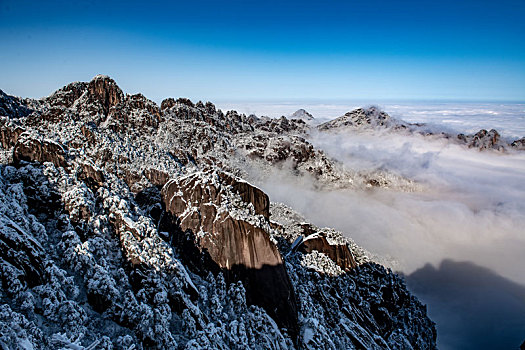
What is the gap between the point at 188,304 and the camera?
33.4 m

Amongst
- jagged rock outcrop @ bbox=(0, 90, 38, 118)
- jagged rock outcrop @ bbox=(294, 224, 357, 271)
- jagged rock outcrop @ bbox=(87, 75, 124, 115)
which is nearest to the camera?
jagged rock outcrop @ bbox=(294, 224, 357, 271)

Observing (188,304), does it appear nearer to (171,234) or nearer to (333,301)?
(171,234)

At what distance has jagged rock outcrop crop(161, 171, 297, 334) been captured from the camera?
41.8 m

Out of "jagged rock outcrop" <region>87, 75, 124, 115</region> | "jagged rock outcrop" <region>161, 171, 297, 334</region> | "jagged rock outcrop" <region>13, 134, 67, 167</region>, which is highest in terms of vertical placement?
"jagged rock outcrop" <region>87, 75, 124, 115</region>

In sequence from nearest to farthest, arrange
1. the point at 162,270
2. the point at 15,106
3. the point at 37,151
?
the point at 162,270, the point at 37,151, the point at 15,106

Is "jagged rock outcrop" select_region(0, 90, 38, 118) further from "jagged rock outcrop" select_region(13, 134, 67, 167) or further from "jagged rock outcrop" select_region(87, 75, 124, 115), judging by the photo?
"jagged rock outcrop" select_region(13, 134, 67, 167)

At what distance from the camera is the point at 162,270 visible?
33.8m

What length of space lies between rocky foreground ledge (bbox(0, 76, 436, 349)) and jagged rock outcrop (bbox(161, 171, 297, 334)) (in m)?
0.17

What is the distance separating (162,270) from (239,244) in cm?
1254

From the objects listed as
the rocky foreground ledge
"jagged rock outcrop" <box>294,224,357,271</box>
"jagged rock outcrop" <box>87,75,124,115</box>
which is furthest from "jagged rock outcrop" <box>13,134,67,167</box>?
"jagged rock outcrop" <box>87,75,124,115</box>

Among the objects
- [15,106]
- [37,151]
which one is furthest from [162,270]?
[15,106]

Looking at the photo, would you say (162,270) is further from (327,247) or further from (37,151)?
(327,247)

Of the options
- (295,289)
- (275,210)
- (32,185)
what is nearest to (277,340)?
(295,289)

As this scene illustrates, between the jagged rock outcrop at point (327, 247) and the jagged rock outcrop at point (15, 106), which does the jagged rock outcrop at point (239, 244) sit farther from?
the jagged rock outcrop at point (15, 106)
